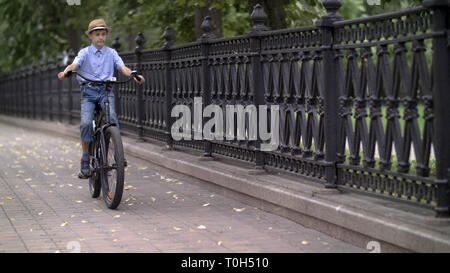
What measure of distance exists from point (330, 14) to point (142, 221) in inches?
101

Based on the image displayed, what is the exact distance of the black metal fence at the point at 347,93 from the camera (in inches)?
232

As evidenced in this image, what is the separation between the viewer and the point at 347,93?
704 cm

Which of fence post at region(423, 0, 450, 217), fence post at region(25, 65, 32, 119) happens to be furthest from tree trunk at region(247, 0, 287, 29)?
fence post at region(25, 65, 32, 119)

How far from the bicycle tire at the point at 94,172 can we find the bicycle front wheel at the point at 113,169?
231mm

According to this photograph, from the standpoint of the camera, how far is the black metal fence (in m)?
5.90

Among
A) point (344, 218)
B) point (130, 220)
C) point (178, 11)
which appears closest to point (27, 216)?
point (130, 220)

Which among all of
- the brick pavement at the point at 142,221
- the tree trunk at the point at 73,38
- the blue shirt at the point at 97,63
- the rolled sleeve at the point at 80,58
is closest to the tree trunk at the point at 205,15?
the brick pavement at the point at 142,221

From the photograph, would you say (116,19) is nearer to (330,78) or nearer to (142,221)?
(142,221)

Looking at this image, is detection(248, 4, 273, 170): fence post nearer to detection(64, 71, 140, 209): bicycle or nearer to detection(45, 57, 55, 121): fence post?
detection(64, 71, 140, 209): bicycle

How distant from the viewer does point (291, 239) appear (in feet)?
22.5

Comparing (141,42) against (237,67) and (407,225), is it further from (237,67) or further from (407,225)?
(407,225)

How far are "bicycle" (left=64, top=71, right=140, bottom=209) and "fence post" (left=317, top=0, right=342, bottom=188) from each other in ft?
6.98

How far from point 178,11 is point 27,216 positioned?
10897mm

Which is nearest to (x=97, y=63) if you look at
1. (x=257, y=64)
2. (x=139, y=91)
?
(x=257, y=64)
